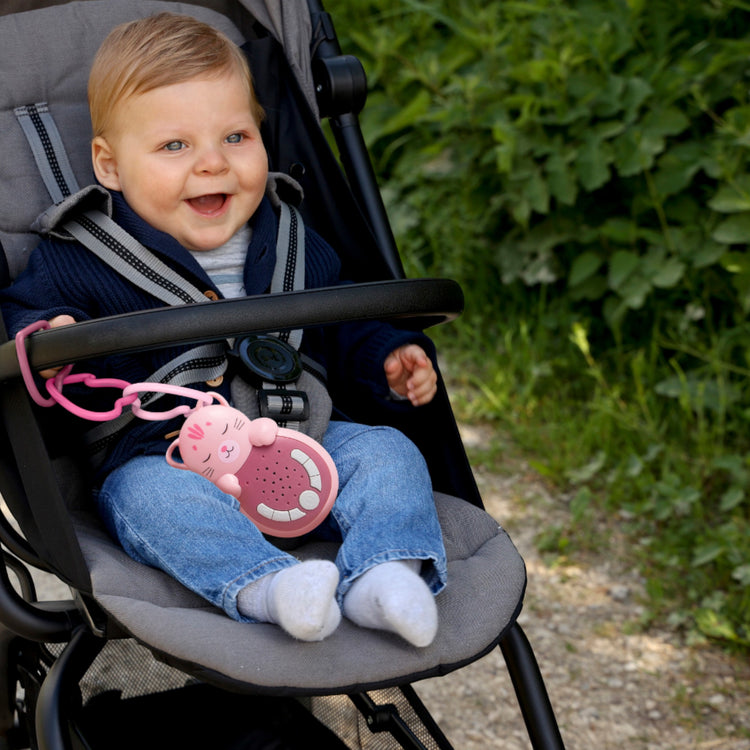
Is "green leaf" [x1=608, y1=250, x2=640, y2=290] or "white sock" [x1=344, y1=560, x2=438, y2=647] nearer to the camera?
"white sock" [x1=344, y1=560, x2=438, y2=647]

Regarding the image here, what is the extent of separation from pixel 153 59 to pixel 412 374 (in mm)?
618

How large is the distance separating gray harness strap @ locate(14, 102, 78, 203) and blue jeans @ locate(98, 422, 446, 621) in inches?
21.1

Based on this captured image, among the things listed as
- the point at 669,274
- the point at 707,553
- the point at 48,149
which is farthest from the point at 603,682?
the point at 48,149

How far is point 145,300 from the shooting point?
1.52m

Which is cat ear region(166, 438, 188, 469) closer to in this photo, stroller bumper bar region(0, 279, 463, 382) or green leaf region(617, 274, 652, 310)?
stroller bumper bar region(0, 279, 463, 382)

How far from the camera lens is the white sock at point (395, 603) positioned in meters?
1.12

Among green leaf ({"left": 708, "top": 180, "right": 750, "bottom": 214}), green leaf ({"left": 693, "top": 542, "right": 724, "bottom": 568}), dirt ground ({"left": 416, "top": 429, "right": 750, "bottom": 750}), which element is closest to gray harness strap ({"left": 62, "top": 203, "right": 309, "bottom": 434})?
dirt ground ({"left": 416, "top": 429, "right": 750, "bottom": 750})

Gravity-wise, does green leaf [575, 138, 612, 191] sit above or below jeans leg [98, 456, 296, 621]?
below

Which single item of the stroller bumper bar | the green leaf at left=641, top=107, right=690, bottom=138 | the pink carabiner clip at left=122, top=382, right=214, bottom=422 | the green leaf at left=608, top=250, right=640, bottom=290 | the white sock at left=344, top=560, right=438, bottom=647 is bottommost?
the green leaf at left=608, top=250, right=640, bottom=290

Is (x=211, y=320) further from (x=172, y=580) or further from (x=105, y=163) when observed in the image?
(x=105, y=163)

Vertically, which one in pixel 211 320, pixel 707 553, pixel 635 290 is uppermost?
pixel 211 320

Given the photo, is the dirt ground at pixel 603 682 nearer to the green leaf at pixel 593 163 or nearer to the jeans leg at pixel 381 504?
the jeans leg at pixel 381 504

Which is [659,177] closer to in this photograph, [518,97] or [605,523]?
[518,97]

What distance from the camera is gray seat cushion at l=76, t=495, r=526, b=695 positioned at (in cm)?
108
